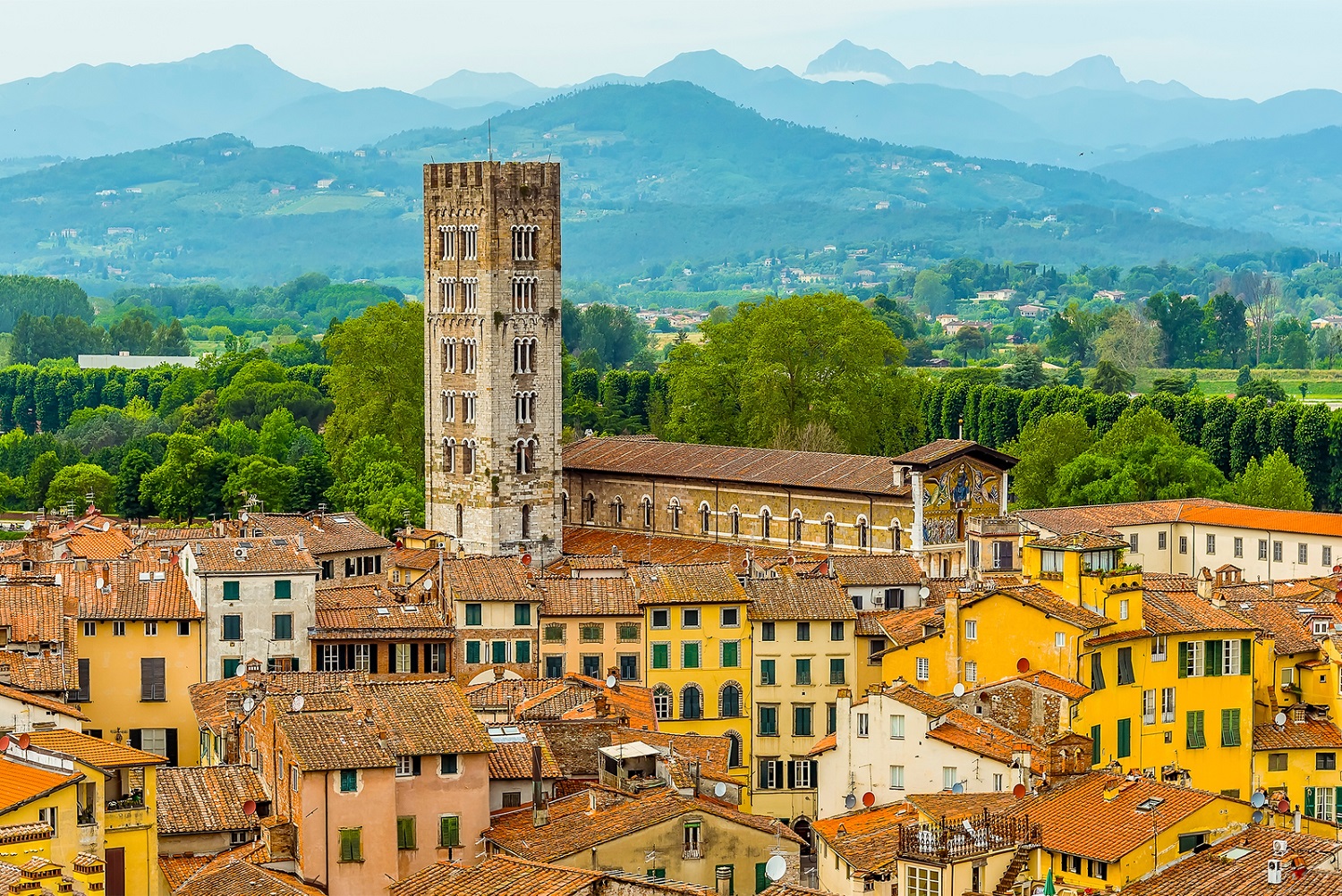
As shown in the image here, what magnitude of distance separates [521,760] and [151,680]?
15121 mm

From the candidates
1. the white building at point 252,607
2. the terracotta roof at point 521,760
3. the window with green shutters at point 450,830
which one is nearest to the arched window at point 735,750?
the white building at point 252,607

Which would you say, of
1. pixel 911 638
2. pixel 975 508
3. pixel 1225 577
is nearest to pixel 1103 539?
pixel 911 638

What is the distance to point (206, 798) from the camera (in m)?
41.1

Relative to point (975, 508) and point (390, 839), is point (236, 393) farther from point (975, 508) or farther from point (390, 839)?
point (390, 839)

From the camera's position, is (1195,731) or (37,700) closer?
(37,700)

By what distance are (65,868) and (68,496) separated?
2966 inches

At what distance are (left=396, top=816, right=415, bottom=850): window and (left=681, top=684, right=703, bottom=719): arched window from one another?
63.9 ft

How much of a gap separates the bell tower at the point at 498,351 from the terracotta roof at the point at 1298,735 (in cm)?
3656

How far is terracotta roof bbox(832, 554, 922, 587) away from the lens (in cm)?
6456

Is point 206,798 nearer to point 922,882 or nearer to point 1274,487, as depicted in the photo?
point 922,882

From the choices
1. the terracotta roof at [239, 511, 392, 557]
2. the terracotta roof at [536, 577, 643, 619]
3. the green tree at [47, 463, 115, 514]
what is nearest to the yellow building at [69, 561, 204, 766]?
the terracotta roof at [536, 577, 643, 619]

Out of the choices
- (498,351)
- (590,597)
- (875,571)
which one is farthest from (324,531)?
(590,597)

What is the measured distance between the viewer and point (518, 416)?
85.4m

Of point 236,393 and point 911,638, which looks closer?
point 911,638
